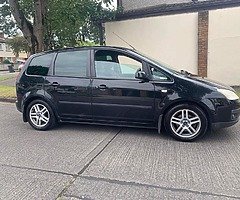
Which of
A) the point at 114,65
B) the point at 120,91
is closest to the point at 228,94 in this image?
the point at 120,91

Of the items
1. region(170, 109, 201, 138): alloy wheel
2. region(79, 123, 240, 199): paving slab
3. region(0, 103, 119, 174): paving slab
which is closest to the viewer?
region(79, 123, 240, 199): paving slab

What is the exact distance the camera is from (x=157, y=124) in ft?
16.3

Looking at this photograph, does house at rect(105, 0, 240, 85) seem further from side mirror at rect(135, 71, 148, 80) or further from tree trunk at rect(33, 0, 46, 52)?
side mirror at rect(135, 71, 148, 80)

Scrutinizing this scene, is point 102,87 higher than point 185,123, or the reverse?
point 102,87

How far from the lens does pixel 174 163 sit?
3.90 m

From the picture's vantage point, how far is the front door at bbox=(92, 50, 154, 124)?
4.95m

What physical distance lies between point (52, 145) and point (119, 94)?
4.98 ft

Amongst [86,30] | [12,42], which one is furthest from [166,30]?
[12,42]

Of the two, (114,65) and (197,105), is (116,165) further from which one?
(114,65)

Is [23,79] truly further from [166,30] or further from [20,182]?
[166,30]

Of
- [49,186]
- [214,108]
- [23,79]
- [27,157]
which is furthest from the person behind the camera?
[23,79]

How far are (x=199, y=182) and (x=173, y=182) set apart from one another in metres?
0.32

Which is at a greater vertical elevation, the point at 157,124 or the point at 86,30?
the point at 86,30

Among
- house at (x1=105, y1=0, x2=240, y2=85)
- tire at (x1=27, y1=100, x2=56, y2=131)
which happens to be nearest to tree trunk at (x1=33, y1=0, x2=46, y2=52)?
house at (x1=105, y1=0, x2=240, y2=85)
